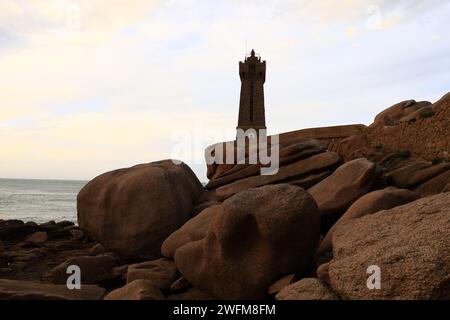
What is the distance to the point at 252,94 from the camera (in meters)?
42.7

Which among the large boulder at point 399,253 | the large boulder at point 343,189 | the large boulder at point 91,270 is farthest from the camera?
the large boulder at point 91,270

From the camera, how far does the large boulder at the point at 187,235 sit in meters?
10.4

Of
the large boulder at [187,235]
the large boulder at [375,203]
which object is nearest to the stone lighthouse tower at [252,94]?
the large boulder at [187,235]

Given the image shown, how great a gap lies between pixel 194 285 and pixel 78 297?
2179 mm

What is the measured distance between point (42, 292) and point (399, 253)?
6.04m

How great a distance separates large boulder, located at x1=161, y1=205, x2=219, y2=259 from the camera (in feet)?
34.1

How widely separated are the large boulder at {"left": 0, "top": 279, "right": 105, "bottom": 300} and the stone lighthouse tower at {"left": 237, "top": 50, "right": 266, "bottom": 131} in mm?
33384

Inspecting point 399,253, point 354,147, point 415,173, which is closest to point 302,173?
point 415,173

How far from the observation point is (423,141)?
1371cm

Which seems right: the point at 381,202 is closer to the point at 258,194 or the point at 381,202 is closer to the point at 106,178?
the point at 258,194

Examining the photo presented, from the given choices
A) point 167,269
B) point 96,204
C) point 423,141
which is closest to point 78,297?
point 167,269

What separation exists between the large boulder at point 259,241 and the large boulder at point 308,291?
3.13 ft

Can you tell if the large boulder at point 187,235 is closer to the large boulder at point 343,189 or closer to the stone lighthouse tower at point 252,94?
the large boulder at point 343,189

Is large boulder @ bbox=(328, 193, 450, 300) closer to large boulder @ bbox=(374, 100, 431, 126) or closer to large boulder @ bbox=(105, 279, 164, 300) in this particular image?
large boulder @ bbox=(105, 279, 164, 300)
